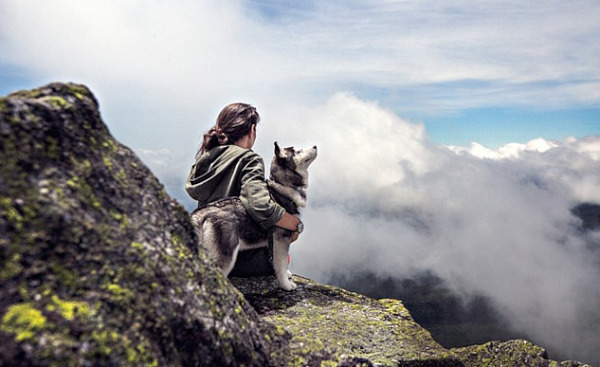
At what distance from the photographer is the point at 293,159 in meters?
10.7

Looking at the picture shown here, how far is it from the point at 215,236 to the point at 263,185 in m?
1.47

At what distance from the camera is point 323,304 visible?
9688mm

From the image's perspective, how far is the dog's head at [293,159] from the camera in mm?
10633

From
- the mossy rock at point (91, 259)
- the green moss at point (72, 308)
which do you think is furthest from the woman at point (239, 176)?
the green moss at point (72, 308)

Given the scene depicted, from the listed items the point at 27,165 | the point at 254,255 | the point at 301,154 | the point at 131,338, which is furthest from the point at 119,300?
the point at 301,154

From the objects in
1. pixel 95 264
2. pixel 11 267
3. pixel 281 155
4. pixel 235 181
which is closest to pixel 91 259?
pixel 95 264

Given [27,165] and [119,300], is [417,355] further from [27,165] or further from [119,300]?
[27,165]

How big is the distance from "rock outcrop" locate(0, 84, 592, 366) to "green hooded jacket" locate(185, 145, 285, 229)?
11.9 feet

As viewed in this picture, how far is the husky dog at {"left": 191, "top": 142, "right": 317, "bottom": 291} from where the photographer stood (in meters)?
8.63

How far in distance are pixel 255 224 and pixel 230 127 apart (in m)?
2.48

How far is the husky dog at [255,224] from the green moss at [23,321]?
4421 millimetres

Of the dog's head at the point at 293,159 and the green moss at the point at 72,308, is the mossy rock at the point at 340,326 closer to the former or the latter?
the dog's head at the point at 293,159

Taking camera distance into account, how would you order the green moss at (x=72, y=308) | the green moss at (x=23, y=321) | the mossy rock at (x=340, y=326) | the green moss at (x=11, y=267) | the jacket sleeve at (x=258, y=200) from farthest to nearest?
the jacket sleeve at (x=258, y=200), the mossy rock at (x=340, y=326), the green moss at (x=72, y=308), the green moss at (x=11, y=267), the green moss at (x=23, y=321)

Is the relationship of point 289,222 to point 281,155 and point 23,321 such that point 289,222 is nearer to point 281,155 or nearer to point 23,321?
point 281,155
